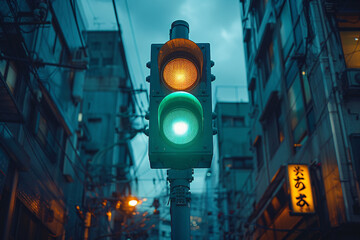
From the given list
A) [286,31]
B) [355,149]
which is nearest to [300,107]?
[286,31]

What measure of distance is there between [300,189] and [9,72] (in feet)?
36.3

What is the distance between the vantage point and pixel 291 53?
58.3 ft

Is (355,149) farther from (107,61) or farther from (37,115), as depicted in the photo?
(107,61)

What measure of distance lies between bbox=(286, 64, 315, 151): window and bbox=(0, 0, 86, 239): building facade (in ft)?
30.7

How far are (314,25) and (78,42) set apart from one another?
1273 cm

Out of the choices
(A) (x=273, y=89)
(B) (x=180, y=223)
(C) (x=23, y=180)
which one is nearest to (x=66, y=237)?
(C) (x=23, y=180)

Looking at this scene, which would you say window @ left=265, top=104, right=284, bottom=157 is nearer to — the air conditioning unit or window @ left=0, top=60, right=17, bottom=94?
the air conditioning unit

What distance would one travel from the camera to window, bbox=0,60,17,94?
38.3 feet

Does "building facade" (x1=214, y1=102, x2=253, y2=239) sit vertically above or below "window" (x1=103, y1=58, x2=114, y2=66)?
below

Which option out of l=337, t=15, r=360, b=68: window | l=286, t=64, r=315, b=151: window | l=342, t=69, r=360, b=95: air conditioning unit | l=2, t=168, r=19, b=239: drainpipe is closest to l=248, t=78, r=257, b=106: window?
l=286, t=64, r=315, b=151: window

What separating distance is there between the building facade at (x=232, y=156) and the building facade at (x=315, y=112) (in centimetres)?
1540

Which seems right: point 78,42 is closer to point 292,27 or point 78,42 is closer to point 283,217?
point 292,27

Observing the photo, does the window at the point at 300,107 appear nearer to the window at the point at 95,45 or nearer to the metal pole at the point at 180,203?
the metal pole at the point at 180,203

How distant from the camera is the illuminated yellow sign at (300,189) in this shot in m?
13.4
